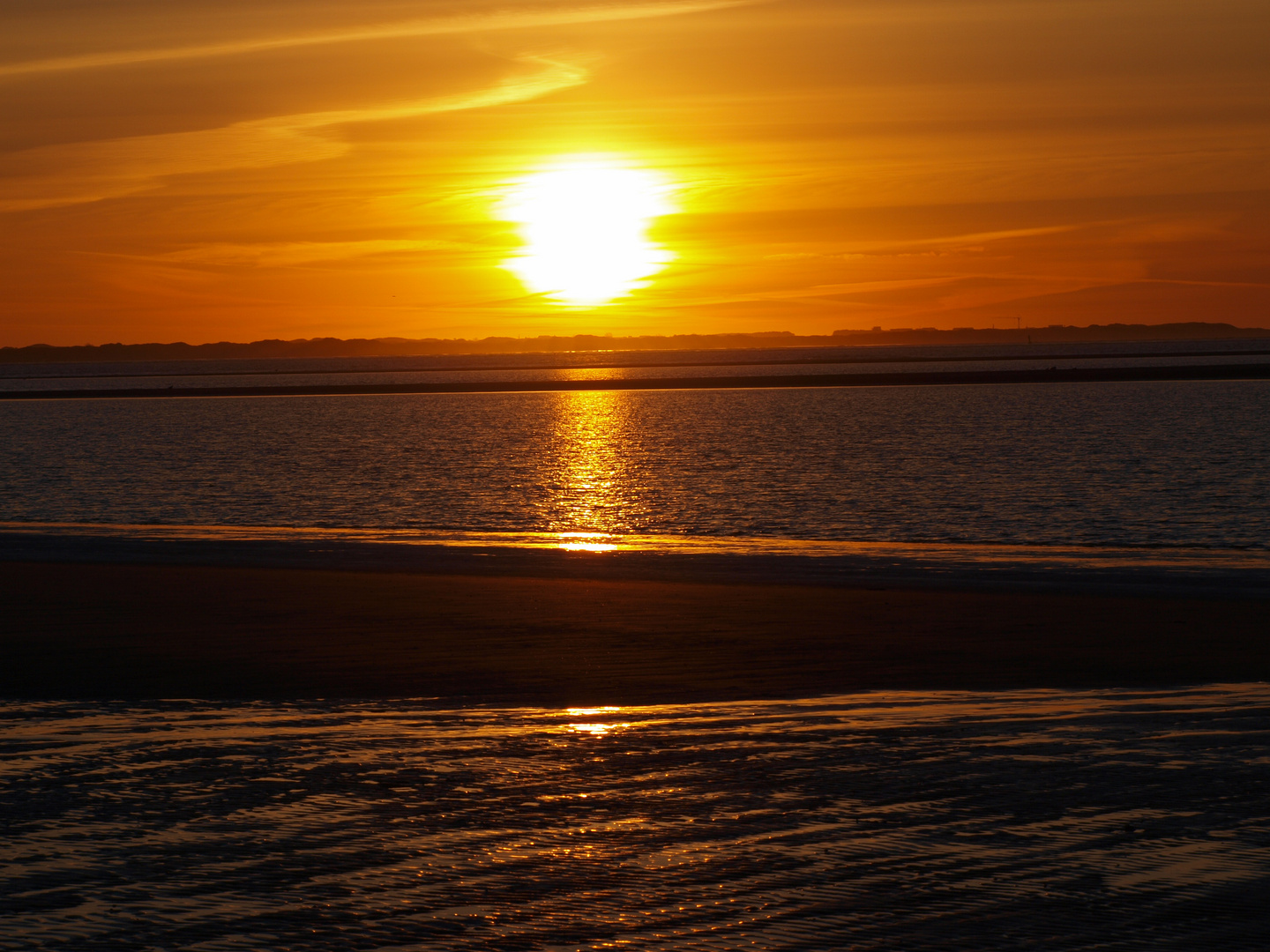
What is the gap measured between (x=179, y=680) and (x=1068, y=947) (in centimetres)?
983

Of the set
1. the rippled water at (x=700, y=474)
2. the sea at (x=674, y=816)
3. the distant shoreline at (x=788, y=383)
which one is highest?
the distant shoreline at (x=788, y=383)

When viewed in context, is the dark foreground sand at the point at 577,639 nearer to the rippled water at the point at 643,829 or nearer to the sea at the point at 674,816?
the sea at the point at 674,816

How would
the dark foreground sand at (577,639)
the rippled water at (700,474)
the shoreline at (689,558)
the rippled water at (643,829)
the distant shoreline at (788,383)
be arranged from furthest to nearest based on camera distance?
the distant shoreline at (788,383) < the rippled water at (700,474) < the shoreline at (689,558) < the dark foreground sand at (577,639) < the rippled water at (643,829)

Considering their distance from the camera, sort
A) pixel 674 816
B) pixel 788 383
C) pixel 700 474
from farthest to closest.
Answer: pixel 788 383 → pixel 700 474 → pixel 674 816

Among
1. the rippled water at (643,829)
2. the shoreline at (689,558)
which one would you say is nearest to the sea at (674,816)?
the rippled water at (643,829)

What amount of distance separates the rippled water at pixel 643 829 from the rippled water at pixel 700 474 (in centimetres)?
1772

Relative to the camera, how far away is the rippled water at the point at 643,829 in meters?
6.68

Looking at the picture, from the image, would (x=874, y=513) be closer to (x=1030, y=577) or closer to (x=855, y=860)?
(x=1030, y=577)

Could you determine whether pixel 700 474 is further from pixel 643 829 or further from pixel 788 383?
pixel 788 383

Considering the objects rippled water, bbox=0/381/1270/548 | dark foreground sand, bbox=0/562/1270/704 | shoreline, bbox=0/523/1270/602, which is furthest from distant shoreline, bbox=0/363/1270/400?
dark foreground sand, bbox=0/562/1270/704

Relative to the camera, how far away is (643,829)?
8227 millimetres

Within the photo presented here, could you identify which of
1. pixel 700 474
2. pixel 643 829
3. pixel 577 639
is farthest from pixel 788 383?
pixel 643 829

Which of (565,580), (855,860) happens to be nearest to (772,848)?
(855,860)

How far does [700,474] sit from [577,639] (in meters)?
31.9
